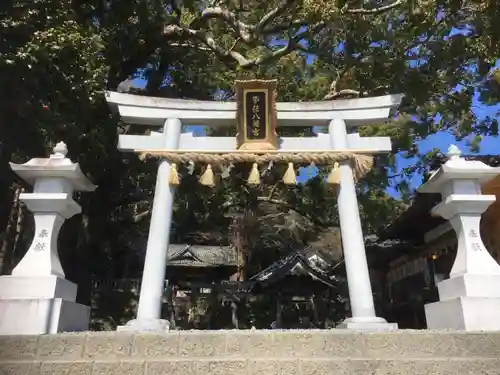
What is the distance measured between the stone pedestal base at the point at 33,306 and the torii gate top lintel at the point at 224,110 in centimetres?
267

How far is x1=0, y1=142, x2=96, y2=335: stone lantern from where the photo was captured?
4895 millimetres

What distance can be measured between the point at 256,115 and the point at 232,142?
54 cm

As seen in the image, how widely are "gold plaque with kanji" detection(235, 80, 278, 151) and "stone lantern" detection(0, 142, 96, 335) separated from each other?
7.60 ft

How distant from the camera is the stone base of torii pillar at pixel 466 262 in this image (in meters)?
4.98

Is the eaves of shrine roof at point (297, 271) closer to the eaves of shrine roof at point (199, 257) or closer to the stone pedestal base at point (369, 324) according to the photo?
the eaves of shrine roof at point (199, 257)

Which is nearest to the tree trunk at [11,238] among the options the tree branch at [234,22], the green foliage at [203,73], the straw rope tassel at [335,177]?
the green foliage at [203,73]

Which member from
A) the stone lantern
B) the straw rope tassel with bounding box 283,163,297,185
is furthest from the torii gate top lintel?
the stone lantern

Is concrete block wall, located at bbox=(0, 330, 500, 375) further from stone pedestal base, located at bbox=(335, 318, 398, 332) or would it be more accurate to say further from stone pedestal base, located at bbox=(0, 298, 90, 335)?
stone pedestal base, located at bbox=(335, 318, 398, 332)

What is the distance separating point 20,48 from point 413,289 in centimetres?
947

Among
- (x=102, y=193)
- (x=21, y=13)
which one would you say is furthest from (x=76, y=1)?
(x=102, y=193)

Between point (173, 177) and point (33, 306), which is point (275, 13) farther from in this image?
point (33, 306)

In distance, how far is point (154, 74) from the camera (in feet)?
40.4

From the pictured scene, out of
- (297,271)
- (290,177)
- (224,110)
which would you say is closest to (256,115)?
(224,110)

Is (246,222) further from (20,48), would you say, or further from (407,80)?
(20,48)
